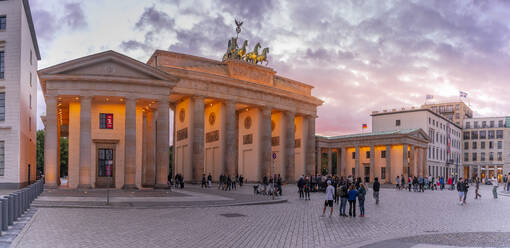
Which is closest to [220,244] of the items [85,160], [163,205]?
[163,205]

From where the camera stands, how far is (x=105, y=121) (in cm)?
3906

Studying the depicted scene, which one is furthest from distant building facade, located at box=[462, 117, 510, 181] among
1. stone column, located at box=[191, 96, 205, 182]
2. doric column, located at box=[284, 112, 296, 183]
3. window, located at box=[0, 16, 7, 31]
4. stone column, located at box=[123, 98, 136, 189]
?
window, located at box=[0, 16, 7, 31]

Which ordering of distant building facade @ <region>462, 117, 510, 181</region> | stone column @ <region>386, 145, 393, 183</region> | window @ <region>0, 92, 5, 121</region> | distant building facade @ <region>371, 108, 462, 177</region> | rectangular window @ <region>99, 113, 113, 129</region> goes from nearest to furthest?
window @ <region>0, 92, 5, 121</region>, rectangular window @ <region>99, 113, 113, 129</region>, stone column @ <region>386, 145, 393, 183</region>, distant building facade @ <region>371, 108, 462, 177</region>, distant building facade @ <region>462, 117, 510, 181</region>

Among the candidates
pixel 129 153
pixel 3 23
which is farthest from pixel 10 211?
pixel 3 23

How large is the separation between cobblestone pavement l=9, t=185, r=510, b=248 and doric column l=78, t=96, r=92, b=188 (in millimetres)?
13969

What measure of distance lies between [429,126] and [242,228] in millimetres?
88339

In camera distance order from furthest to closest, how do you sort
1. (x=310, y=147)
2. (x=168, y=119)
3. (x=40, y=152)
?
(x=40, y=152) → (x=310, y=147) → (x=168, y=119)

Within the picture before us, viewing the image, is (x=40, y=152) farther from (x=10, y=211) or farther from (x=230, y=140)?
(x=10, y=211)

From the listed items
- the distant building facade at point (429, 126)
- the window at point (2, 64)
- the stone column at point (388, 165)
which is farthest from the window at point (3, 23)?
the distant building facade at point (429, 126)

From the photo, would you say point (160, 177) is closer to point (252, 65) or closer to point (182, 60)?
point (182, 60)

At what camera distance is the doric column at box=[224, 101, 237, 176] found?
2191 inches

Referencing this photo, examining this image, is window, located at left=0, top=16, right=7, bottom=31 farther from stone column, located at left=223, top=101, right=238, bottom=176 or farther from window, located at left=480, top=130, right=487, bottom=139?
window, located at left=480, top=130, right=487, bottom=139

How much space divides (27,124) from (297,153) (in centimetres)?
4001

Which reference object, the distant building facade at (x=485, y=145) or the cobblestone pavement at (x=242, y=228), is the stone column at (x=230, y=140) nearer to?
the cobblestone pavement at (x=242, y=228)
